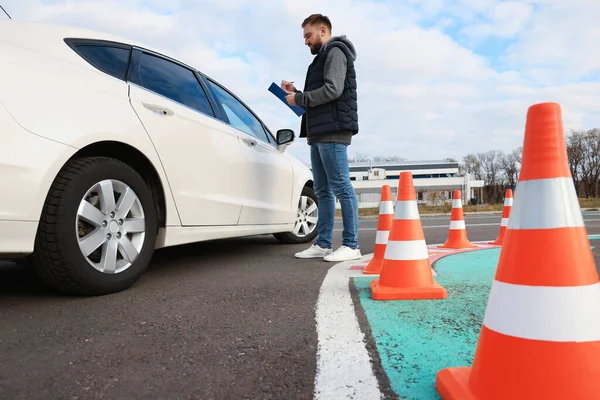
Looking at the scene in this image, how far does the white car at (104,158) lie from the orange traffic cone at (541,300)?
6.52 ft

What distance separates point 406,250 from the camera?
8.78ft

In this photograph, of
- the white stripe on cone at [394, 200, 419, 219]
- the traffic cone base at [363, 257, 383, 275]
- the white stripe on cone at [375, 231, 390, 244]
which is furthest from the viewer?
the white stripe on cone at [375, 231, 390, 244]

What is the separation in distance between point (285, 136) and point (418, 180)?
82.0 meters

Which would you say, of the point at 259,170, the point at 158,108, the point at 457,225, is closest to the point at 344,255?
the point at 259,170

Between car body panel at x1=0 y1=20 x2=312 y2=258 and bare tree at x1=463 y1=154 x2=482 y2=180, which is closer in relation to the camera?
car body panel at x1=0 y1=20 x2=312 y2=258

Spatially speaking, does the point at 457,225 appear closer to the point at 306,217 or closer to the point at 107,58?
the point at 306,217

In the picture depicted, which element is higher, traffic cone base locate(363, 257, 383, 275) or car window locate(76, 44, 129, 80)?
car window locate(76, 44, 129, 80)

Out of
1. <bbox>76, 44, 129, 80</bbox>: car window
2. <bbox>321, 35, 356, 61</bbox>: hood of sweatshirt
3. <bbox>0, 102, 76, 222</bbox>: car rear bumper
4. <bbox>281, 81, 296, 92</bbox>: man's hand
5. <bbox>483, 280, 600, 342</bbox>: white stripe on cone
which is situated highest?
<bbox>321, 35, 356, 61</bbox>: hood of sweatshirt

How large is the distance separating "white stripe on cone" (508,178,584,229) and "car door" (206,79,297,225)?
114 inches

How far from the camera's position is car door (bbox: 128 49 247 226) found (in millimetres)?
2992

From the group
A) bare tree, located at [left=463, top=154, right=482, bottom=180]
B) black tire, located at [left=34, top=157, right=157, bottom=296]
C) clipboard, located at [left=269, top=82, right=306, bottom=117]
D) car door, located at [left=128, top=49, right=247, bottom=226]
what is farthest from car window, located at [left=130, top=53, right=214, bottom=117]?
bare tree, located at [left=463, top=154, right=482, bottom=180]

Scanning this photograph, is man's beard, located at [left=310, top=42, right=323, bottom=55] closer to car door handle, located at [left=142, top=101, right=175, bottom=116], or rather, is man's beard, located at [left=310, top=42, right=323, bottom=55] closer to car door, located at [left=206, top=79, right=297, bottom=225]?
car door, located at [left=206, top=79, right=297, bottom=225]

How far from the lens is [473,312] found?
86.7 inches

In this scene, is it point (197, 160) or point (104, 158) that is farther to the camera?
point (197, 160)
